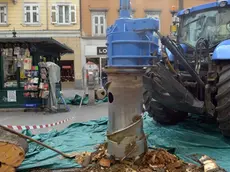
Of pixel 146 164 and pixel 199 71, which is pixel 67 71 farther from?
pixel 146 164

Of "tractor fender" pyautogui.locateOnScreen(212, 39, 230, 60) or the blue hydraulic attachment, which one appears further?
"tractor fender" pyautogui.locateOnScreen(212, 39, 230, 60)

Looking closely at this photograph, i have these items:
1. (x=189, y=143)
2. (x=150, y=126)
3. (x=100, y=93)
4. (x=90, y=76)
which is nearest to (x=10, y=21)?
(x=90, y=76)

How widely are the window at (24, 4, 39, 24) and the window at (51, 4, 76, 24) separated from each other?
3.77 ft

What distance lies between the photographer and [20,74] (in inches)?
412

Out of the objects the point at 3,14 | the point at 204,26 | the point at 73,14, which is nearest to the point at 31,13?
the point at 3,14

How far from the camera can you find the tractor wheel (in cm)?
630

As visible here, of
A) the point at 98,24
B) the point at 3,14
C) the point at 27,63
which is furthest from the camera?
the point at 98,24

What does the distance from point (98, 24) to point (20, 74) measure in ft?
45.6

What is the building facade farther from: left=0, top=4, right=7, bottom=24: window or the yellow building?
left=0, top=4, right=7, bottom=24: window

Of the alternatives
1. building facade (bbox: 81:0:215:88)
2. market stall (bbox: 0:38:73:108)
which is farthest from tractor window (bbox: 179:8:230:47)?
building facade (bbox: 81:0:215:88)

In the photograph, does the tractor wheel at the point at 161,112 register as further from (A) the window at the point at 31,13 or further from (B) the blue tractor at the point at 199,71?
(A) the window at the point at 31,13

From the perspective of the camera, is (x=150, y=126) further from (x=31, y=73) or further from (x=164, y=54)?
(x=31, y=73)

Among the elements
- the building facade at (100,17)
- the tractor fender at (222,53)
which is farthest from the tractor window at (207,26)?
the building facade at (100,17)

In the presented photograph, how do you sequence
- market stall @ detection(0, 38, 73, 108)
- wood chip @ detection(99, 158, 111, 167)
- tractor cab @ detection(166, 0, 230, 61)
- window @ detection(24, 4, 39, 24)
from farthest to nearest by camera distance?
window @ detection(24, 4, 39, 24) → market stall @ detection(0, 38, 73, 108) → tractor cab @ detection(166, 0, 230, 61) → wood chip @ detection(99, 158, 111, 167)
